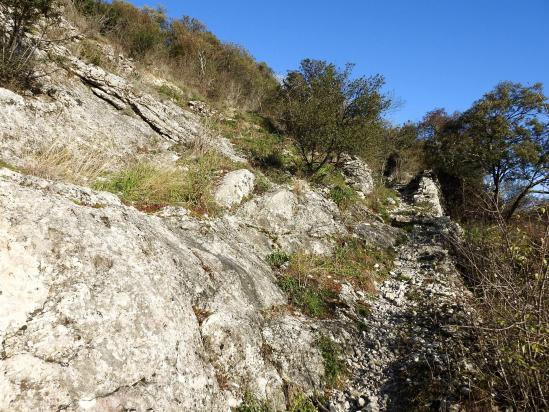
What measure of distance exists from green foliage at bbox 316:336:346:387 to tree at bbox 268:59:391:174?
827cm

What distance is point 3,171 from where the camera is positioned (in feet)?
11.6

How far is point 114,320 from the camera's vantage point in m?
2.99

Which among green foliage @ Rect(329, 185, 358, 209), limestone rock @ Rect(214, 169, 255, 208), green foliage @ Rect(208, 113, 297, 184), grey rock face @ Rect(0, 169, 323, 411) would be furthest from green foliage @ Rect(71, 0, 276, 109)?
grey rock face @ Rect(0, 169, 323, 411)

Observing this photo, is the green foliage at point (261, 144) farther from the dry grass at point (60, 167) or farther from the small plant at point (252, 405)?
the small plant at point (252, 405)

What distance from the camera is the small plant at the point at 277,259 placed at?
7.01 metres

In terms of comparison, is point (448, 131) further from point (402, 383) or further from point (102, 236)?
point (102, 236)

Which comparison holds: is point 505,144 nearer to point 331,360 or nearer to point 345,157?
point 345,157

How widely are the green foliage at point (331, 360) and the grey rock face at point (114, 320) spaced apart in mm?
150

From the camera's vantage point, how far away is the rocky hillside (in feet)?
8.86

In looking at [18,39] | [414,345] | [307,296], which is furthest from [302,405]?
[18,39]

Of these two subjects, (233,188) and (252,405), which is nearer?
(252,405)

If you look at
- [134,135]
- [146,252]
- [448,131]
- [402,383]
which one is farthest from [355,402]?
[448,131]

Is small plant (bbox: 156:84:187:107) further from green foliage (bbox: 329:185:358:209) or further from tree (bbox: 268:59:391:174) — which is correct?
green foliage (bbox: 329:185:358:209)

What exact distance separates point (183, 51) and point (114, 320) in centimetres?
1956
